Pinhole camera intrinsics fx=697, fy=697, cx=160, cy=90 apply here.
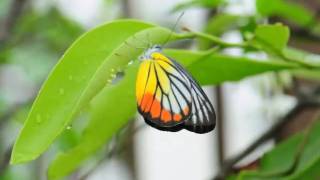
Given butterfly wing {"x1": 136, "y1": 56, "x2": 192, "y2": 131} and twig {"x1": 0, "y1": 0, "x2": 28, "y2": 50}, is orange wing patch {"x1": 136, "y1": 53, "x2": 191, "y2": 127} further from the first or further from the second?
twig {"x1": 0, "y1": 0, "x2": 28, "y2": 50}

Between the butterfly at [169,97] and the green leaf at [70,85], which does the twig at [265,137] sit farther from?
the green leaf at [70,85]

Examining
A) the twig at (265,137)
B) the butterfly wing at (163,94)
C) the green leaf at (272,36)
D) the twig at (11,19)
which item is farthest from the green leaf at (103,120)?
the twig at (11,19)

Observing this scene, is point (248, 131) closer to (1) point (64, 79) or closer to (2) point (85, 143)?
(2) point (85, 143)

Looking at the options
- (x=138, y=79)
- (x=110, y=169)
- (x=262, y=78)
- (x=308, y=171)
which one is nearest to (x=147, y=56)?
(x=138, y=79)

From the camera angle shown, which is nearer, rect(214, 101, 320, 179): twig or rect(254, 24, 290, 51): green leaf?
rect(254, 24, 290, 51): green leaf

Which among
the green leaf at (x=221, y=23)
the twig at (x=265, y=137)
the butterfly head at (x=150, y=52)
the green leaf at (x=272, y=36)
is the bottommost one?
the twig at (x=265, y=137)

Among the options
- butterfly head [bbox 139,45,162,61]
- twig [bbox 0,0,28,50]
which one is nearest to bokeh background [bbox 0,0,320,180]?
twig [bbox 0,0,28,50]

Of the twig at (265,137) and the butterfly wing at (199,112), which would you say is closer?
the butterfly wing at (199,112)
